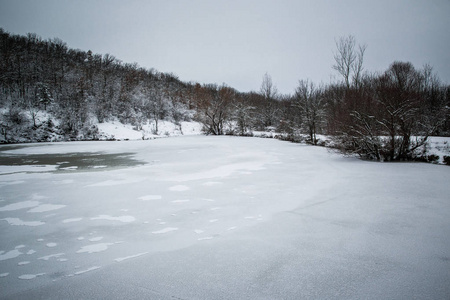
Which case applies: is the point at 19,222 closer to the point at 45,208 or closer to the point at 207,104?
the point at 45,208

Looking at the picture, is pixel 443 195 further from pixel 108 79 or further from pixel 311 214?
pixel 108 79

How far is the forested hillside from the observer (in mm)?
8523

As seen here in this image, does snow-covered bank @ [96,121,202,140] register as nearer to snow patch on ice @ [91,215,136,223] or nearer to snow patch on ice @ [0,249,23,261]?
snow patch on ice @ [91,215,136,223]

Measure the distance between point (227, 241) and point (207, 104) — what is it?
2584cm

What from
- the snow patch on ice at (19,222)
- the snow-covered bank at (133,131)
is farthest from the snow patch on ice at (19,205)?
the snow-covered bank at (133,131)

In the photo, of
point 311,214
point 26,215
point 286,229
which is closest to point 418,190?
point 311,214

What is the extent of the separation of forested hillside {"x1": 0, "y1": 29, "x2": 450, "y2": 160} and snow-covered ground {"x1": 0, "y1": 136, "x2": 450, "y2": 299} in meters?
4.19

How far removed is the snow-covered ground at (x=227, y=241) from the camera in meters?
1.83

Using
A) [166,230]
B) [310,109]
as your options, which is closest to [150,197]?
[166,230]

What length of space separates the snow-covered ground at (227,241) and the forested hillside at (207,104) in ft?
13.7

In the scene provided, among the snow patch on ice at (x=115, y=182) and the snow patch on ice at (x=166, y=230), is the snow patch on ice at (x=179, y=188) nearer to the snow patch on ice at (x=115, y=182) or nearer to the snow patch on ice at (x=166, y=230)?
the snow patch on ice at (x=115, y=182)

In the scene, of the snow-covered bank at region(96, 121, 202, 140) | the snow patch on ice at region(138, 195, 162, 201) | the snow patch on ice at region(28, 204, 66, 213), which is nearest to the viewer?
the snow patch on ice at region(28, 204, 66, 213)

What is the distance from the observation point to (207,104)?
27.4 meters

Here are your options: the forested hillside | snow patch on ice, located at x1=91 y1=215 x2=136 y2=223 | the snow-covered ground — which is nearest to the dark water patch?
the snow-covered ground
